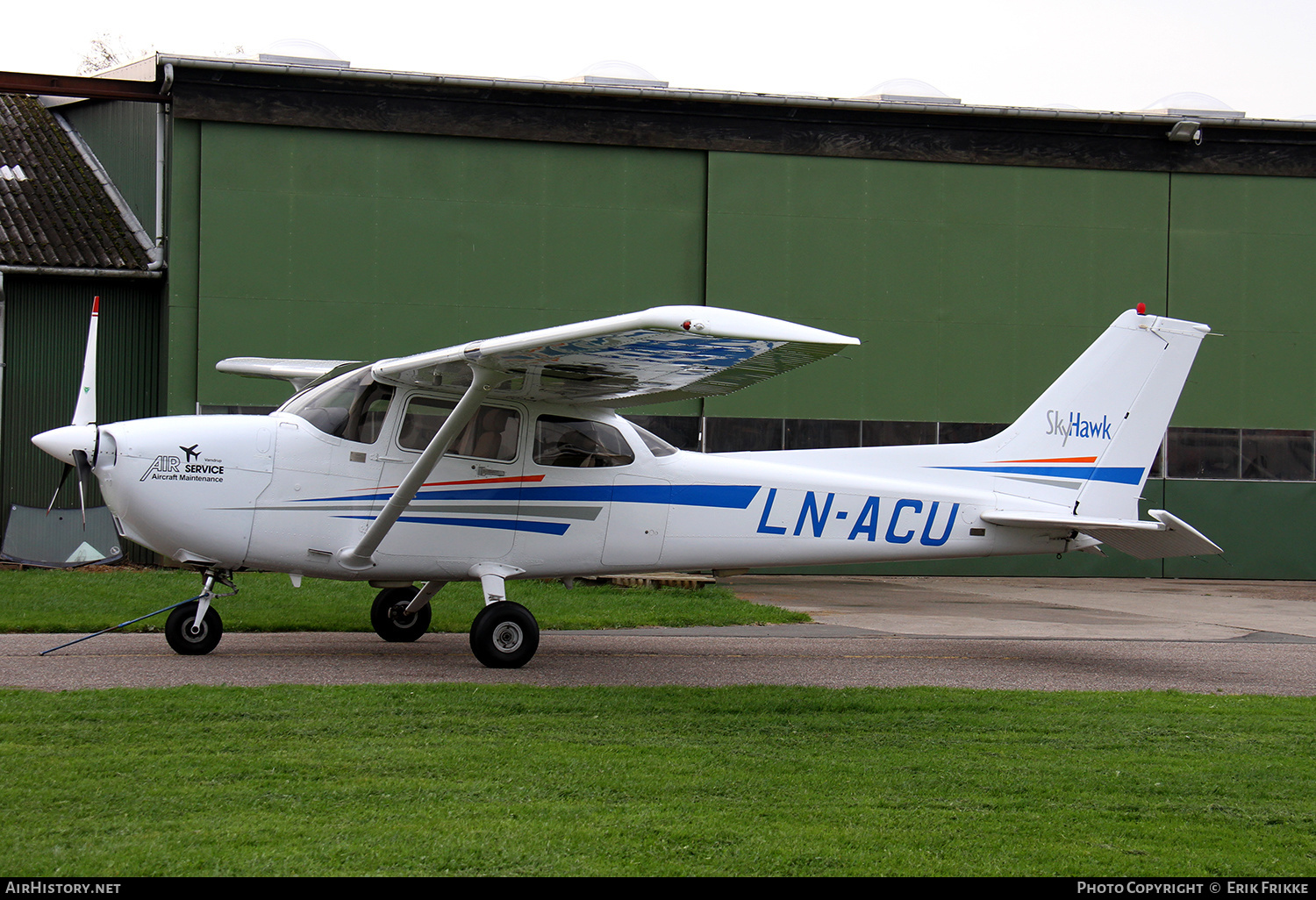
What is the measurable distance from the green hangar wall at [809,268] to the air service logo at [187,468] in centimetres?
998

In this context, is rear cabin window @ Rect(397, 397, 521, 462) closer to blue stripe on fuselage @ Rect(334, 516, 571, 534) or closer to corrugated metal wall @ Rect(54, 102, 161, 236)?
blue stripe on fuselage @ Rect(334, 516, 571, 534)

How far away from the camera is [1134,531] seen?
1059 centimetres

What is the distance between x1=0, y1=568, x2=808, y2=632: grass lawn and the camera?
Result: 11781 millimetres

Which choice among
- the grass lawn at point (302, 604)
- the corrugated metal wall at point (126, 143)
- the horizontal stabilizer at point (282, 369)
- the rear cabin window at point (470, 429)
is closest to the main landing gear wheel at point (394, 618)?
the grass lawn at point (302, 604)

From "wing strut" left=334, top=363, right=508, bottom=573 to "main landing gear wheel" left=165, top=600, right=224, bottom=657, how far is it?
1.30 m

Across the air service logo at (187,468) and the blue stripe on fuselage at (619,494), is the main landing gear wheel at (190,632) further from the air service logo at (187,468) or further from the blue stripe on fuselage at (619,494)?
the blue stripe on fuselage at (619,494)

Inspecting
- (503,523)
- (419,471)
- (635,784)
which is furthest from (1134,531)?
(635,784)

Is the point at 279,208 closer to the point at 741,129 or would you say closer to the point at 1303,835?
the point at 741,129

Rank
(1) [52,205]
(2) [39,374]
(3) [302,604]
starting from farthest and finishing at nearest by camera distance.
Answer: (1) [52,205] → (2) [39,374] → (3) [302,604]

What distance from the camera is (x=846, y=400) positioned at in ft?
67.1

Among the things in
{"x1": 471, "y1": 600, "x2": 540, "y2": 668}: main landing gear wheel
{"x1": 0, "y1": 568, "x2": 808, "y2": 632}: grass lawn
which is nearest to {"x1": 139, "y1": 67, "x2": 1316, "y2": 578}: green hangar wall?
{"x1": 0, "y1": 568, "x2": 808, "y2": 632}: grass lawn

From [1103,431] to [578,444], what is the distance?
16.7ft

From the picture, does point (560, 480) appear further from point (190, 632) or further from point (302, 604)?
point (302, 604)

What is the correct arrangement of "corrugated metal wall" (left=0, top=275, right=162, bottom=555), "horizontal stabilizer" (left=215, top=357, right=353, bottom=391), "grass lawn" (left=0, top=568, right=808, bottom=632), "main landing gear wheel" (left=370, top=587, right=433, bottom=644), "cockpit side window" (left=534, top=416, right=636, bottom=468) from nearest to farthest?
"cockpit side window" (left=534, top=416, right=636, bottom=468)
"main landing gear wheel" (left=370, top=587, right=433, bottom=644)
"grass lawn" (left=0, top=568, right=808, bottom=632)
"horizontal stabilizer" (left=215, top=357, right=353, bottom=391)
"corrugated metal wall" (left=0, top=275, right=162, bottom=555)
